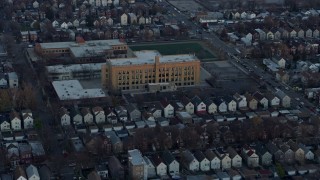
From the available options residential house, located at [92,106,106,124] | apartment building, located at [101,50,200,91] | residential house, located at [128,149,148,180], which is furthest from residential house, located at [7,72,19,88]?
residential house, located at [128,149,148,180]

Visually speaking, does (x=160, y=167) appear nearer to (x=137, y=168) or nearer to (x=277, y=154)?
(x=137, y=168)

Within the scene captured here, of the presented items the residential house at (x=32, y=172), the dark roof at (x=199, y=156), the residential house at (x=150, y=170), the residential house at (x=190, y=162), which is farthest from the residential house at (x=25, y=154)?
the dark roof at (x=199, y=156)

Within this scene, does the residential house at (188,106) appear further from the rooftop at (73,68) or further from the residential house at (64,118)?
the rooftop at (73,68)

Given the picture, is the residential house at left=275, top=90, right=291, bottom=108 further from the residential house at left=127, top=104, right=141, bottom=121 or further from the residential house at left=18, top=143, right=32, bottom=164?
the residential house at left=18, top=143, right=32, bottom=164

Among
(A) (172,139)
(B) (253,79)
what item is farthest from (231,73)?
(A) (172,139)

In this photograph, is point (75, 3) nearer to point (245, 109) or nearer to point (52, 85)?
point (52, 85)

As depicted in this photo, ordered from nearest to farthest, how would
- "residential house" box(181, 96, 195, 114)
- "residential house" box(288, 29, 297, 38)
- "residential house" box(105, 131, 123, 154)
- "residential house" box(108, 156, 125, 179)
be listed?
"residential house" box(108, 156, 125, 179) < "residential house" box(105, 131, 123, 154) < "residential house" box(181, 96, 195, 114) < "residential house" box(288, 29, 297, 38)

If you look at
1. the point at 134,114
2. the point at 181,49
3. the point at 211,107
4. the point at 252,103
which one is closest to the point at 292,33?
the point at 181,49
